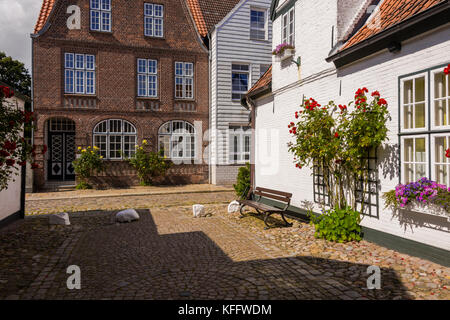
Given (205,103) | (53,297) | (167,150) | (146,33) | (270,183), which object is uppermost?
(146,33)

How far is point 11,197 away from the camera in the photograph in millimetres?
8383

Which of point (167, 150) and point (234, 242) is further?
point (167, 150)

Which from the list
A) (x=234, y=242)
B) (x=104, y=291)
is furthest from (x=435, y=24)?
(x=104, y=291)

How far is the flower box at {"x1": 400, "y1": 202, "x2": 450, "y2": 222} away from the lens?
4700 mm

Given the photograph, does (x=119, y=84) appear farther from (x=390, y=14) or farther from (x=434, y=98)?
(x=434, y=98)

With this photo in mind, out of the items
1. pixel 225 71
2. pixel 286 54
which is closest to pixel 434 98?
pixel 286 54

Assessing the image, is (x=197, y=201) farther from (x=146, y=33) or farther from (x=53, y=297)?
(x=146, y=33)

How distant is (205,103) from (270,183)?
30.8 ft

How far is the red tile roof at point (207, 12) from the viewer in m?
19.0

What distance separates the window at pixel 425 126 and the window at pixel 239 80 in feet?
43.8

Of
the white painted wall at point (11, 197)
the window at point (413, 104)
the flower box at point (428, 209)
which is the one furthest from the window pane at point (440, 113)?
the white painted wall at point (11, 197)

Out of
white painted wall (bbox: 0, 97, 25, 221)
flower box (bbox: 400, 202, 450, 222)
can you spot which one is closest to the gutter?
flower box (bbox: 400, 202, 450, 222)

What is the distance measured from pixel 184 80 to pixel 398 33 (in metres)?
14.0

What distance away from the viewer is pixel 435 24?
16.1ft
